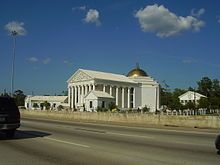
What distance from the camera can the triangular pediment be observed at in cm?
12068

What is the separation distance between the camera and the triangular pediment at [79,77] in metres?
121

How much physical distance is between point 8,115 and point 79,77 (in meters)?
107

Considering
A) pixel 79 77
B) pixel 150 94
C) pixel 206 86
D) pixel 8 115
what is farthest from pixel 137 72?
pixel 8 115

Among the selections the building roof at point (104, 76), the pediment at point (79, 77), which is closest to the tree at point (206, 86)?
the building roof at point (104, 76)

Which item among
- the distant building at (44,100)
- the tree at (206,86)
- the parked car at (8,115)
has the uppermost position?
the tree at (206,86)

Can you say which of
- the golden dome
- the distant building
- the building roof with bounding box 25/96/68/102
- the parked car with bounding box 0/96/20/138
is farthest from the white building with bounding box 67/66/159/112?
the parked car with bounding box 0/96/20/138

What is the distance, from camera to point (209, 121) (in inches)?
1294

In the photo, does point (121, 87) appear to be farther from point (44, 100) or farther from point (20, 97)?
point (20, 97)

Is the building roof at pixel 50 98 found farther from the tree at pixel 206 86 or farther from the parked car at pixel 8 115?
the parked car at pixel 8 115

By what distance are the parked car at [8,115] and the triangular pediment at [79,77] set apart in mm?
97704

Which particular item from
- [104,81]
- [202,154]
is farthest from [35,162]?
[104,81]

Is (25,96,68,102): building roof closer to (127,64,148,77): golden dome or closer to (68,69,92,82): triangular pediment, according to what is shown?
(68,69,92,82): triangular pediment

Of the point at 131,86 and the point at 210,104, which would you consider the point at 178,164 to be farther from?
the point at 131,86

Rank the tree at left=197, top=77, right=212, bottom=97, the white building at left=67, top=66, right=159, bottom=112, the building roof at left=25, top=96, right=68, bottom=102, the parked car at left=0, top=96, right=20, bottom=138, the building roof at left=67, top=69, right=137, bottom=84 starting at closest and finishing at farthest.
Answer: the parked car at left=0, top=96, right=20, bottom=138 < the building roof at left=67, top=69, right=137, bottom=84 < the white building at left=67, top=66, right=159, bottom=112 < the tree at left=197, top=77, right=212, bottom=97 < the building roof at left=25, top=96, right=68, bottom=102
